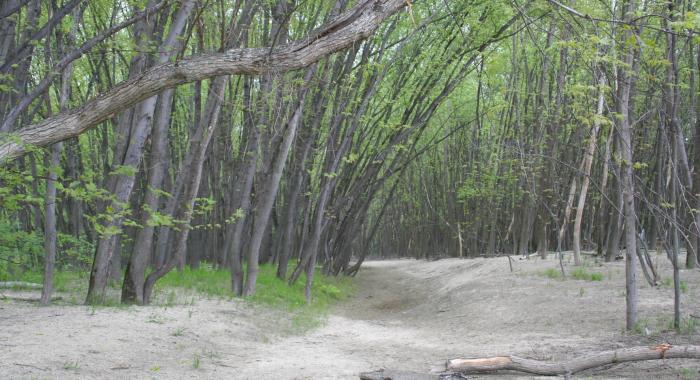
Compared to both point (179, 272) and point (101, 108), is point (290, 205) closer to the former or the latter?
point (179, 272)

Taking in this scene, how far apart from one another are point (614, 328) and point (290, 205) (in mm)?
6666

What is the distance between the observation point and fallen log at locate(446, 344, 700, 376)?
14.0ft

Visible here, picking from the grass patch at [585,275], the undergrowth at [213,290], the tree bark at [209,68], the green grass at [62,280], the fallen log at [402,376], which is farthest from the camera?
the grass patch at [585,275]

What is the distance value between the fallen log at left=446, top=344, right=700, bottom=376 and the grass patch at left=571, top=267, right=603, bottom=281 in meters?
4.29

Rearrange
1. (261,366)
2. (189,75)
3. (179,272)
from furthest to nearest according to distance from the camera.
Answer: (179,272) < (261,366) < (189,75)

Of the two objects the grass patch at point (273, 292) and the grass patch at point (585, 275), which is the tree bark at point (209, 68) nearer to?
the grass patch at point (273, 292)

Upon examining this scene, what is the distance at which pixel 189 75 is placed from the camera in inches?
119

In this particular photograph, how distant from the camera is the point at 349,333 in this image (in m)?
7.36

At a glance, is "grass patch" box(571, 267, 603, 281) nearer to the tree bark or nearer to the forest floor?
the forest floor

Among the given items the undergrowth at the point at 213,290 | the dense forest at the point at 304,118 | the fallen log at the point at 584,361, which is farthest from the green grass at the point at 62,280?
the fallen log at the point at 584,361

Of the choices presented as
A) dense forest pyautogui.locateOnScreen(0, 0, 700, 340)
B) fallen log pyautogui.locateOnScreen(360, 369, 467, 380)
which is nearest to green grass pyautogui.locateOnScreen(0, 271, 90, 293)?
dense forest pyautogui.locateOnScreen(0, 0, 700, 340)

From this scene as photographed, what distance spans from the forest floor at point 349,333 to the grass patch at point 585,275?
16 mm

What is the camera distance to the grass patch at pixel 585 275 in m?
8.45

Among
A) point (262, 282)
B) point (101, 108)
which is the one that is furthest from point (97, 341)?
point (262, 282)
